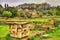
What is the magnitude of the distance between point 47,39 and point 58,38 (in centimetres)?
15

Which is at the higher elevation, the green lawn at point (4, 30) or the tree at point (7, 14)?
the tree at point (7, 14)

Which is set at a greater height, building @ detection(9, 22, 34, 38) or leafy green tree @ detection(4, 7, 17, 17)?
leafy green tree @ detection(4, 7, 17, 17)

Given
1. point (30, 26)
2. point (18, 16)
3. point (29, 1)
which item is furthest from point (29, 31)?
point (29, 1)

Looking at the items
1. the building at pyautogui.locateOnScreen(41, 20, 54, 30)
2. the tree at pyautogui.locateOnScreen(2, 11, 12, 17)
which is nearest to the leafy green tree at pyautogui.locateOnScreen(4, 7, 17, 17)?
the tree at pyautogui.locateOnScreen(2, 11, 12, 17)

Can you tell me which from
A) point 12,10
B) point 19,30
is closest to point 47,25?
→ point 19,30

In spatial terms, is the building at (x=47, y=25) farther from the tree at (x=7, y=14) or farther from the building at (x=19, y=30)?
the tree at (x=7, y=14)

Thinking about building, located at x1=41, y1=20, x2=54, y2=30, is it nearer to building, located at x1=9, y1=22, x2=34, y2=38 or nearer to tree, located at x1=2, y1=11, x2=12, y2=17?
building, located at x1=9, y1=22, x2=34, y2=38

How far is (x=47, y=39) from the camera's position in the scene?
2.62 metres

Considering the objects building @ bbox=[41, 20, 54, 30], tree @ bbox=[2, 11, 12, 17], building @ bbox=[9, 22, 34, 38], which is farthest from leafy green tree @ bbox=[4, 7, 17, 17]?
building @ bbox=[41, 20, 54, 30]

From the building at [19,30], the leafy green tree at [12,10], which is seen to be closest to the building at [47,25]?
the building at [19,30]

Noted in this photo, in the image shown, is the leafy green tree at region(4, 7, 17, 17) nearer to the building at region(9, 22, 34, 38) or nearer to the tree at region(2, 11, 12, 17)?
the tree at region(2, 11, 12, 17)

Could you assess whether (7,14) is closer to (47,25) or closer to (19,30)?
(19,30)

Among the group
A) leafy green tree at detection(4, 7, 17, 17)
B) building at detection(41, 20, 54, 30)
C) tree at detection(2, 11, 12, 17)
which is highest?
leafy green tree at detection(4, 7, 17, 17)

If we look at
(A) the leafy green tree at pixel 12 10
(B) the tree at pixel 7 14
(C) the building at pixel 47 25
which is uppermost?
(A) the leafy green tree at pixel 12 10
